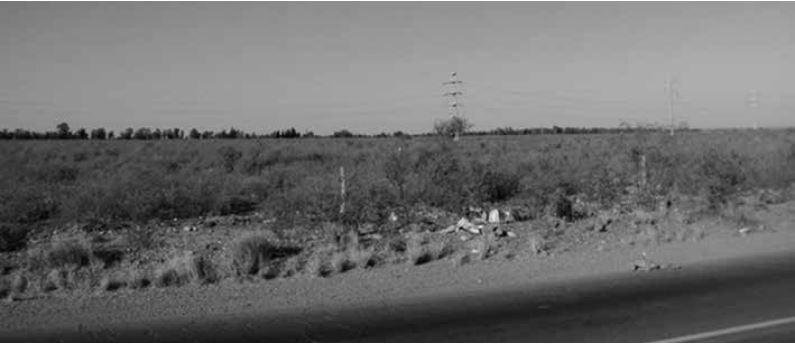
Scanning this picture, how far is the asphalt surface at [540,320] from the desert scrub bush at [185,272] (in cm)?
272

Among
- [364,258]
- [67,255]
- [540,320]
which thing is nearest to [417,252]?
[364,258]

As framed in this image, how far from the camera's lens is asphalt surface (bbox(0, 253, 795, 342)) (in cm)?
870

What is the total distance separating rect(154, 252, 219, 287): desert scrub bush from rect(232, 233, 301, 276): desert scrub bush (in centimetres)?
46

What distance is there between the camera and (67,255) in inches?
552

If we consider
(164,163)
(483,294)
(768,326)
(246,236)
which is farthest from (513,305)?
(164,163)

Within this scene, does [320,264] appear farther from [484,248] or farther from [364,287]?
[484,248]

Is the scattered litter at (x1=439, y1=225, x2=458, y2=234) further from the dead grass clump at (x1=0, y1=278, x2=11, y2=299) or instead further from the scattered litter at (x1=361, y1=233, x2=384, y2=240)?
the dead grass clump at (x1=0, y1=278, x2=11, y2=299)

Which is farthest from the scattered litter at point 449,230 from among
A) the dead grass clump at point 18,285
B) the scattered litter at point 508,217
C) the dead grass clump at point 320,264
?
the dead grass clump at point 18,285

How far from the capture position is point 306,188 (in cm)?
2256

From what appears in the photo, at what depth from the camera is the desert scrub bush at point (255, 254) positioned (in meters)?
13.5

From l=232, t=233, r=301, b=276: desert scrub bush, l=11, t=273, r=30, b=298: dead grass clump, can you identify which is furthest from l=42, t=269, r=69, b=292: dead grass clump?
l=232, t=233, r=301, b=276: desert scrub bush

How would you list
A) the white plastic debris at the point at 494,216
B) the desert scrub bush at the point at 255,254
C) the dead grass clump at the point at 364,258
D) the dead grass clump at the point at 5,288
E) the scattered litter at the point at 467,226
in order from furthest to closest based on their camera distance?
the white plastic debris at the point at 494,216 < the scattered litter at the point at 467,226 < the dead grass clump at the point at 364,258 < the desert scrub bush at the point at 255,254 < the dead grass clump at the point at 5,288

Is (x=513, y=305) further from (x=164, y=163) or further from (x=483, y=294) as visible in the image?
(x=164, y=163)

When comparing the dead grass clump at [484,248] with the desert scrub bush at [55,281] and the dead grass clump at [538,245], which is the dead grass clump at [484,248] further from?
the desert scrub bush at [55,281]
